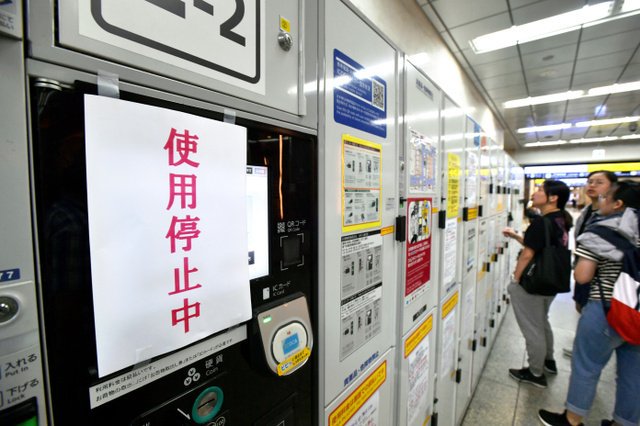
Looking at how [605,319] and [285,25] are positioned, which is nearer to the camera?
[285,25]

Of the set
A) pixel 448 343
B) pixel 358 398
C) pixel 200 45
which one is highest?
pixel 200 45

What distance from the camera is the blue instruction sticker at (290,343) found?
656mm

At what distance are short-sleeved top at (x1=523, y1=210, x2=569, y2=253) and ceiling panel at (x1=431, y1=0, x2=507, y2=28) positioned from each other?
2.03m

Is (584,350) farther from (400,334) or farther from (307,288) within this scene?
(307,288)

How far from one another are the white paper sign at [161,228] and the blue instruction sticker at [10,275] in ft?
0.24

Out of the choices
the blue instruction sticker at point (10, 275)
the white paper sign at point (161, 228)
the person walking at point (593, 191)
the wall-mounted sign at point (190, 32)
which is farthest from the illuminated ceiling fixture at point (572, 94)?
the blue instruction sticker at point (10, 275)

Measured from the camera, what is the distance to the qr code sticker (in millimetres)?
998

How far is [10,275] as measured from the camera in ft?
1.13

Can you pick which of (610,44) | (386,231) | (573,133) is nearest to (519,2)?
(610,44)

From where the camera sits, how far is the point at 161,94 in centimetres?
47

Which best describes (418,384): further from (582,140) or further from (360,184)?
(582,140)

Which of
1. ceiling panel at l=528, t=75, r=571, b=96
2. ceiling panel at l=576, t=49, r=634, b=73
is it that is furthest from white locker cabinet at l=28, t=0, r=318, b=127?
ceiling panel at l=528, t=75, r=571, b=96

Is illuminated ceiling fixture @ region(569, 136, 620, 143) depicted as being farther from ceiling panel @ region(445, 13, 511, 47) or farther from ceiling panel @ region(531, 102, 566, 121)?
ceiling panel @ region(445, 13, 511, 47)

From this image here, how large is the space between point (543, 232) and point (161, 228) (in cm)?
286
